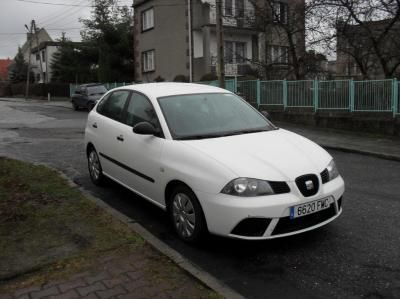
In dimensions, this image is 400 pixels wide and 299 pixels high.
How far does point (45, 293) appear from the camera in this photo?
377cm

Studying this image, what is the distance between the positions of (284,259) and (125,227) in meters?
1.74

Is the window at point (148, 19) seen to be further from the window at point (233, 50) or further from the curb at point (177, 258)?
the curb at point (177, 258)

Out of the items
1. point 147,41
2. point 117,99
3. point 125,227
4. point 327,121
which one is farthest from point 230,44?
point 125,227

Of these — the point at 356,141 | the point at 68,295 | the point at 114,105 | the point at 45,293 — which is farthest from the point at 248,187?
the point at 356,141

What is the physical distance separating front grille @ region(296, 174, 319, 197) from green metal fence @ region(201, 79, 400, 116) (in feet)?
33.5

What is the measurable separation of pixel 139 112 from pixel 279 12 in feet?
51.8

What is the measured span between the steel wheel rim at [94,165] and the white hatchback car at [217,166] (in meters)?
0.75

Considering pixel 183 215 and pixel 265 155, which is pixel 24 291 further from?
pixel 265 155

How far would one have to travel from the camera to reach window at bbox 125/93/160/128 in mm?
5745

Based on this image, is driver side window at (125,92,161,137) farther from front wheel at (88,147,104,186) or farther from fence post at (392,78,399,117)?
fence post at (392,78,399,117)

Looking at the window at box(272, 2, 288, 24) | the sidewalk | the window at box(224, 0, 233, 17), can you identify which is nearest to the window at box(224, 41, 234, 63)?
the window at box(224, 0, 233, 17)

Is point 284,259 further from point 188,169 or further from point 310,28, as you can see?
point 310,28

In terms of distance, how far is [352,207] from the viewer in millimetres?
6242

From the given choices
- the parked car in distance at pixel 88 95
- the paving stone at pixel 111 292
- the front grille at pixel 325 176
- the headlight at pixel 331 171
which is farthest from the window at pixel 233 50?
the paving stone at pixel 111 292
